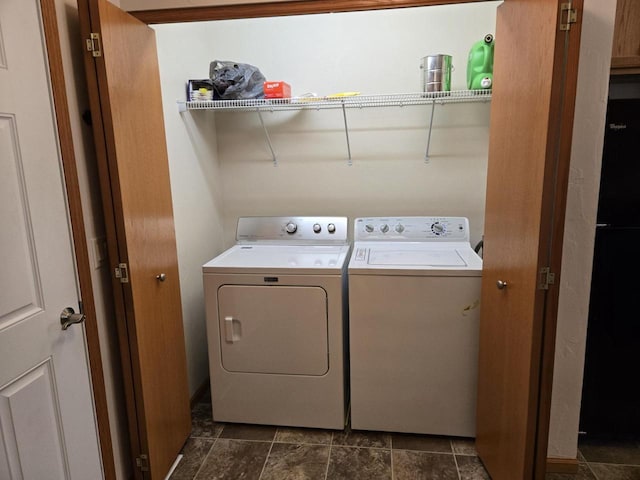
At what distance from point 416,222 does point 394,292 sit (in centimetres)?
65

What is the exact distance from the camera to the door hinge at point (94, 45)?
1.47 meters

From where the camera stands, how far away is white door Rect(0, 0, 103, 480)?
1.20 metres

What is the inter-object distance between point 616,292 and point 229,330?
6.11ft

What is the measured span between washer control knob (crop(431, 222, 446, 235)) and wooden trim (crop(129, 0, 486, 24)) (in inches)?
50.6

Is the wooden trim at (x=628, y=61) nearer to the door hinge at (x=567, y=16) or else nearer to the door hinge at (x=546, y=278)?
the door hinge at (x=567, y=16)

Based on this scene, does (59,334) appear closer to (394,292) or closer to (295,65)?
(394,292)

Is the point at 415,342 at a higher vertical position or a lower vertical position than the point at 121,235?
lower

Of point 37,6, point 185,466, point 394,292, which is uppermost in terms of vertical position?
point 37,6

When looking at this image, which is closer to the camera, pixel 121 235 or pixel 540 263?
pixel 540 263

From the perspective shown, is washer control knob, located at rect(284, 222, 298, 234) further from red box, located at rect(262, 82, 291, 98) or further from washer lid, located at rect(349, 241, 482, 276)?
red box, located at rect(262, 82, 291, 98)

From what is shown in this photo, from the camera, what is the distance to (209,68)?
2674mm

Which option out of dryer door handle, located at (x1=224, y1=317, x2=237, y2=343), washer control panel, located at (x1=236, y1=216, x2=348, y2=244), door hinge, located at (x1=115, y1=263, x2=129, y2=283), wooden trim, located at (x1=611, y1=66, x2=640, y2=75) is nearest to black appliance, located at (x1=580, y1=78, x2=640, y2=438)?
wooden trim, located at (x1=611, y1=66, x2=640, y2=75)

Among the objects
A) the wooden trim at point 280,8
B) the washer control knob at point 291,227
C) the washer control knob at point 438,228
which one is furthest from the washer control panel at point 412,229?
the wooden trim at point 280,8

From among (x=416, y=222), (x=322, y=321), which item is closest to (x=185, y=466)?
(x=322, y=321)
